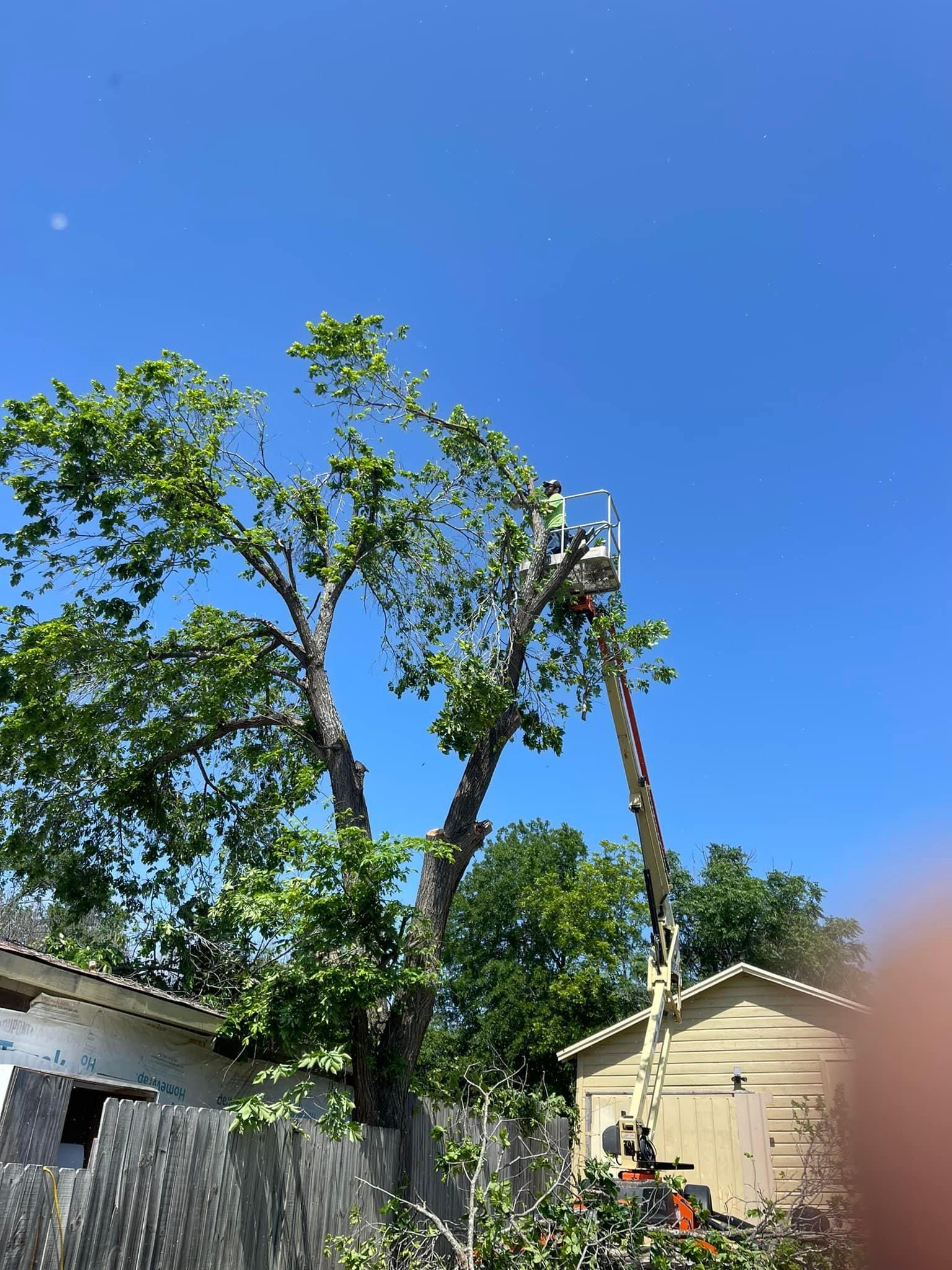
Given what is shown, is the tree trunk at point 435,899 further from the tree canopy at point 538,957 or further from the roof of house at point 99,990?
the tree canopy at point 538,957

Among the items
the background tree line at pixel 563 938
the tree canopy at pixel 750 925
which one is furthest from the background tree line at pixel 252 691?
the tree canopy at pixel 750 925

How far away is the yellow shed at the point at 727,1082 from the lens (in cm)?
1238

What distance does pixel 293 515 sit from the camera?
1223cm

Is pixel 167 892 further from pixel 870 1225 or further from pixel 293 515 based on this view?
pixel 870 1225

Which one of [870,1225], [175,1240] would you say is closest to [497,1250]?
[175,1240]

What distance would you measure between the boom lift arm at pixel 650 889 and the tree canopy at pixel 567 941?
11220mm

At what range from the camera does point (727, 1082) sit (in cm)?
1308

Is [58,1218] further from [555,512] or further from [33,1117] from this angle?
[555,512]

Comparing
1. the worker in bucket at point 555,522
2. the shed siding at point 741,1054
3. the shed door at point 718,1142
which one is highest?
the worker in bucket at point 555,522

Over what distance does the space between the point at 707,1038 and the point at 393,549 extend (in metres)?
9.42

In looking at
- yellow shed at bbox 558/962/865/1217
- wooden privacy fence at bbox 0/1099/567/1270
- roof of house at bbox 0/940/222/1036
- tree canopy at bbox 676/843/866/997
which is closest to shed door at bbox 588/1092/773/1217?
yellow shed at bbox 558/962/865/1217

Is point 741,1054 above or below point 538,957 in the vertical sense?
below

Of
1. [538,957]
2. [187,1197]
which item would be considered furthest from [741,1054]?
[538,957]

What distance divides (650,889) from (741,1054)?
3615 millimetres
